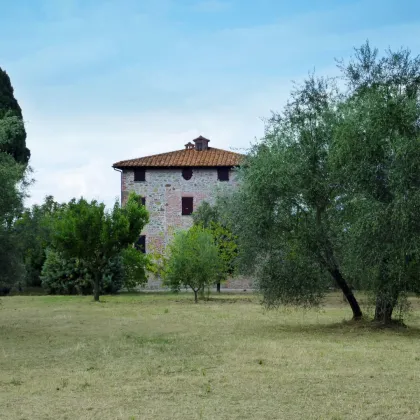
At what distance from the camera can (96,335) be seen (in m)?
19.9

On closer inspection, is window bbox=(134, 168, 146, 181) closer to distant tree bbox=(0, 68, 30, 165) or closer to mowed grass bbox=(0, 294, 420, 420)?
distant tree bbox=(0, 68, 30, 165)

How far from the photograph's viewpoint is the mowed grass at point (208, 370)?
9.56m

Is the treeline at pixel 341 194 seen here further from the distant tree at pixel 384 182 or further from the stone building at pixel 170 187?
the stone building at pixel 170 187

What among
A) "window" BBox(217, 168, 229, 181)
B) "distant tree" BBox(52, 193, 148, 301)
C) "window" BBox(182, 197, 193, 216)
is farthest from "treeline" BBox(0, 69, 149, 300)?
"window" BBox(217, 168, 229, 181)

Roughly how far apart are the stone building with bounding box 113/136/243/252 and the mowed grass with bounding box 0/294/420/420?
103 feet

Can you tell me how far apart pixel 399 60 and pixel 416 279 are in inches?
223

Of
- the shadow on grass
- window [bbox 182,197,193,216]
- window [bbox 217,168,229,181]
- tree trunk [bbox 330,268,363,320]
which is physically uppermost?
window [bbox 217,168,229,181]

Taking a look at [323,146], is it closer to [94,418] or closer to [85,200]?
[94,418]

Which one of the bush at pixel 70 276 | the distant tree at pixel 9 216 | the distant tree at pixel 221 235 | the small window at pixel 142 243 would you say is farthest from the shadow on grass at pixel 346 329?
the small window at pixel 142 243

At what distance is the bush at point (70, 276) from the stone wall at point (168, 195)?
695cm

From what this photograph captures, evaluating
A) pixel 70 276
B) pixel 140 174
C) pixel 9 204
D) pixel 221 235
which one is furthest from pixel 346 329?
pixel 140 174

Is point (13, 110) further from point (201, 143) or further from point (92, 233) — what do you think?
point (201, 143)

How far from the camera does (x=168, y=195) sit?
5581cm

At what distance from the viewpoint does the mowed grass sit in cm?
956
